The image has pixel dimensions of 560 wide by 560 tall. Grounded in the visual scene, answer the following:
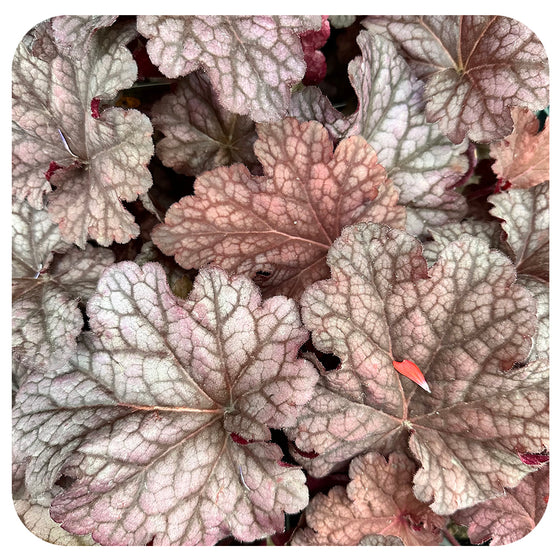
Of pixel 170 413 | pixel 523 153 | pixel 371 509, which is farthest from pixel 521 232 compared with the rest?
pixel 170 413

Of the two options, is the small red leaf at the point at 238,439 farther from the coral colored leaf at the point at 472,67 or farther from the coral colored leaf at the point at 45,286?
the coral colored leaf at the point at 472,67

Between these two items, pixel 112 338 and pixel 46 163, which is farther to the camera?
pixel 46 163

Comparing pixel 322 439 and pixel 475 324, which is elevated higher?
pixel 475 324

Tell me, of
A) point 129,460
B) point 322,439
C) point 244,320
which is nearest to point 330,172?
point 244,320

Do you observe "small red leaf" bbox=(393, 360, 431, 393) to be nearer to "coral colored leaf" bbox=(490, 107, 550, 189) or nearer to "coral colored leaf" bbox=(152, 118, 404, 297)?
"coral colored leaf" bbox=(152, 118, 404, 297)

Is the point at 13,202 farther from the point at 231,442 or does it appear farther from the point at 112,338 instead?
the point at 231,442

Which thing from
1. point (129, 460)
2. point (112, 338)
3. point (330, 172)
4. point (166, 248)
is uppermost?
point (330, 172)

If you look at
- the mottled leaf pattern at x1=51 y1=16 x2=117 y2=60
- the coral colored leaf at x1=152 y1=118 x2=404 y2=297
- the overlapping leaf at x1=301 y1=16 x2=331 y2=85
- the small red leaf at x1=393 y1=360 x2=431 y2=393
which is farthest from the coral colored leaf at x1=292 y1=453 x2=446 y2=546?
the mottled leaf pattern at x1=51 y1=16 x2=117 y2=60
